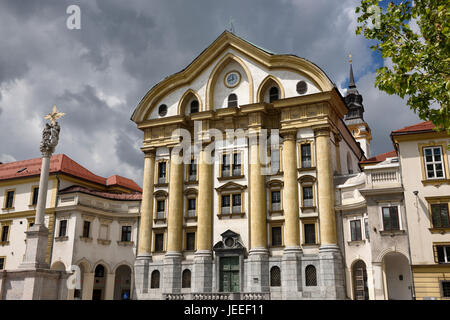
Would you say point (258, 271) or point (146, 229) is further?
point (146, 229)

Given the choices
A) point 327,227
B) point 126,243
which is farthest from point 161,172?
point 327,227

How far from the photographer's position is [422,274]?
93.7 ft

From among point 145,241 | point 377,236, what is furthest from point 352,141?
point 145,241

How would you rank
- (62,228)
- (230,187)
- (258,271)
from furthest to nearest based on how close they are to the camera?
(62,228) → (230,187) → (258,271)

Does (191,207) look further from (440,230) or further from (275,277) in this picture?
(440,230)

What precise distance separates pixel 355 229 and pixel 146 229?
1955cm

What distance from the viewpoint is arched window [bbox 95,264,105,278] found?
148 ft

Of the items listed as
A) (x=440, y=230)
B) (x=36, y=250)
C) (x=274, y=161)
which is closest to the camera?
(x=440, y=230)

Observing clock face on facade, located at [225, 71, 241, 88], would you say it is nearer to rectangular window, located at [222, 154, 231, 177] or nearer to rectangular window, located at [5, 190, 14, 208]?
rectangular window, located at [222, 154, 231, 177]

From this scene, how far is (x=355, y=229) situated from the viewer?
1404 inches

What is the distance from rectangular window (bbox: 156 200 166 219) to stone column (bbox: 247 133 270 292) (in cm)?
929

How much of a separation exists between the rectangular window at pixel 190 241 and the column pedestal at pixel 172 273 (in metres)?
1.20

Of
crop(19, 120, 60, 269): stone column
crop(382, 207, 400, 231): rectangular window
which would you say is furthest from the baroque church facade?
crop(19, 120, 60, 269): stone column

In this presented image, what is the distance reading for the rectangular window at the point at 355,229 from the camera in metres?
35.4
